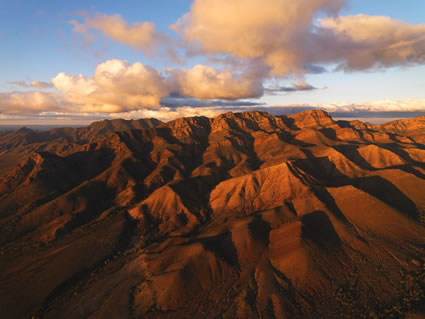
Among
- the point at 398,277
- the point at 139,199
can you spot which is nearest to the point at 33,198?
the point at 139,199

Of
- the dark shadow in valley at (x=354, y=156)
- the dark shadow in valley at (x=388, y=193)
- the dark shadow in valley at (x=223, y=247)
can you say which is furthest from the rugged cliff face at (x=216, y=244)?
the dark shadow in valley at (x=354, y=156)

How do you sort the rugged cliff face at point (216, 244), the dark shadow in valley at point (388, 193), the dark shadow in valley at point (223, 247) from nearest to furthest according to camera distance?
the rugged cliff face at point (216, 244), the dark shadow in valley at point (223, 247), the dark shadow in valley at point (388, 193)

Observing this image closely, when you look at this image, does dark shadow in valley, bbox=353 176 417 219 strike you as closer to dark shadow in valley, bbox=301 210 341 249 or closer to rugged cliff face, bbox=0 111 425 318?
rugged cliff face, bbox=0 111 425 318

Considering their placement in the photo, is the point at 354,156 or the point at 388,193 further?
the point at 354,156

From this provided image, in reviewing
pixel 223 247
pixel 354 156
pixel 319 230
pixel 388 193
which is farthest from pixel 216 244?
pixel 354 156

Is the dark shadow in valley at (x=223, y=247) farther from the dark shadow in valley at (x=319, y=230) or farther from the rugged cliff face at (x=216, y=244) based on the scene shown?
the dark shadow in valley at (x=319, y=230)

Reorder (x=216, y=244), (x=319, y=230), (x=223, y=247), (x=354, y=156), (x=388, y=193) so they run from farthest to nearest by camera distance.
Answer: (x=354, y=156) → (x=388, y=193) → (x=319, y=230) → (x=216, y=244) → (x=223, y=247)

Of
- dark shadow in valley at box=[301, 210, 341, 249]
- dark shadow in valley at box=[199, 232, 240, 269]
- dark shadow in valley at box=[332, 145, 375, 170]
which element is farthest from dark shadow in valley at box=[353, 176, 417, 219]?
dark shadow in valley at box=[199, 232, 240, 269]

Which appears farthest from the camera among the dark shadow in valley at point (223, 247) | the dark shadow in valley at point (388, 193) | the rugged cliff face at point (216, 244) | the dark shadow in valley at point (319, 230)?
the dark shadow in valley at point (388, 193)

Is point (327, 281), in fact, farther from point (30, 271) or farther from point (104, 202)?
point (104, 202)

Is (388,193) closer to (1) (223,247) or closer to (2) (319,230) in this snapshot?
(2) (319,230)
